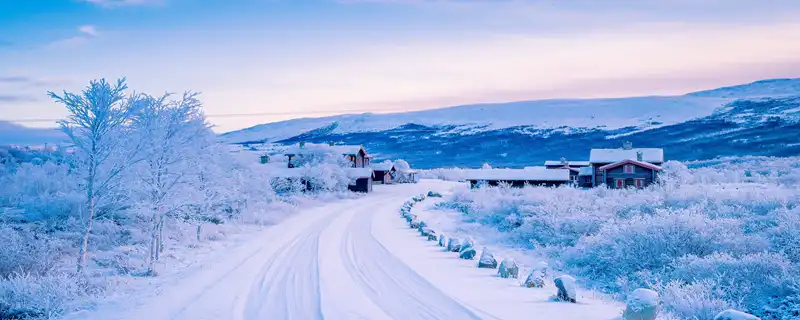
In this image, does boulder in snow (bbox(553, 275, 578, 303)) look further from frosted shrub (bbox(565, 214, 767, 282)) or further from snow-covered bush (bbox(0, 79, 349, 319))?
snow-covered bush (bbox(0, 79, 349, 319))

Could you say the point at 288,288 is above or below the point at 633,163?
above

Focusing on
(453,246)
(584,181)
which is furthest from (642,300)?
(584,181)

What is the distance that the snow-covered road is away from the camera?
9.21 meters

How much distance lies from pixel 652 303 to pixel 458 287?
4.36 m

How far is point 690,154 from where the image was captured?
8081 cm

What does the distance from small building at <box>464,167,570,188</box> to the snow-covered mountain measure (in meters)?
40.9

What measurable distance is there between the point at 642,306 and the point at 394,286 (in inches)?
210

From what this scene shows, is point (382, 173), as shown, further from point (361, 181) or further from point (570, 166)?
point (570, 166)

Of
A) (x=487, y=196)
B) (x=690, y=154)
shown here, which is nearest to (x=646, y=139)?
(x=690, y=154)

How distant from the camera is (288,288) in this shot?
1128cm

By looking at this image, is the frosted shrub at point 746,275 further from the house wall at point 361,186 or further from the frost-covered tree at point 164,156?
the house wall at point 361,186

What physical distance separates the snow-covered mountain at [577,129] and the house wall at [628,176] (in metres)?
39.7

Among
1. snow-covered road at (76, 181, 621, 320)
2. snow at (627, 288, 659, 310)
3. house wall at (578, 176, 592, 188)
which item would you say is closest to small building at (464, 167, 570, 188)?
house wall at (578, 176, 592, 188)

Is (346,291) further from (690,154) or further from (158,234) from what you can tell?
(690,154)
